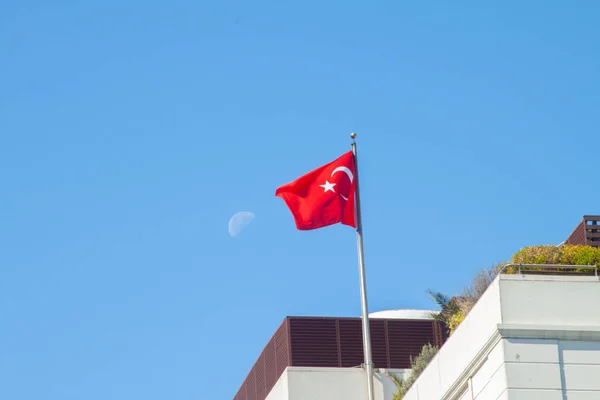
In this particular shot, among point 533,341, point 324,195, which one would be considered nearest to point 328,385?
point 324,195

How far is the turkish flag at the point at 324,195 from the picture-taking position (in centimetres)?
3372

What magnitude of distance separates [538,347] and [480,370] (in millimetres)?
1719

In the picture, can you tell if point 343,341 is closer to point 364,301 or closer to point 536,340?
point 364,301

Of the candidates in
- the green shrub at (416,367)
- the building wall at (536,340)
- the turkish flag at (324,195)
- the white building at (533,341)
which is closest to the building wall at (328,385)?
the green shrub at (416,367)

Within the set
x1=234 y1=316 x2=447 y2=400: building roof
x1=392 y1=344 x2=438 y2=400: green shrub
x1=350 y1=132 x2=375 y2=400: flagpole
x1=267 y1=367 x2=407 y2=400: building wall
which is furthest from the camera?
x1=234 y1=316 x2=447 y2=400: building roof

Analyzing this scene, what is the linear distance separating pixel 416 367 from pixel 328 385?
2.30 m

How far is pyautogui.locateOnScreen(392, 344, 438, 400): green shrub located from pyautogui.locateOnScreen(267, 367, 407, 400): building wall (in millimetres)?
352

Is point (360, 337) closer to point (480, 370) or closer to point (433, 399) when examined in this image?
point (433, 399)

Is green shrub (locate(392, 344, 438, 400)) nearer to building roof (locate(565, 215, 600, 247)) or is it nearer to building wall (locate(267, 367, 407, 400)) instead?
building wall (locate(267, 367, 407, 400))

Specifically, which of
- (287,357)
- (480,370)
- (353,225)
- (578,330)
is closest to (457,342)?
(480,370)

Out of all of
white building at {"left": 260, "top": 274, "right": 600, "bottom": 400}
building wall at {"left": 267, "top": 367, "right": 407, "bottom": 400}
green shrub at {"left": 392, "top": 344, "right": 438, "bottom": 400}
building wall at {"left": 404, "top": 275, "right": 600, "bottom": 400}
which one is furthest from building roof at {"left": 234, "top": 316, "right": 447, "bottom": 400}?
building wall at {"left": 404, "top": 275, "right": 600, "bottom": 400}

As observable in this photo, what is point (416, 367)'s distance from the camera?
35688 mm

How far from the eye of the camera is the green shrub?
35031 millimetres

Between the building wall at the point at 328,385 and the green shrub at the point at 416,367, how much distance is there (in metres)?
0.35
